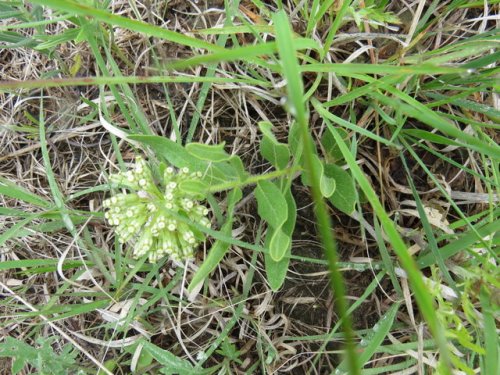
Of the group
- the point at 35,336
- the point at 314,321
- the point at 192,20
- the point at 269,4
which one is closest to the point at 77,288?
the point at 35,336

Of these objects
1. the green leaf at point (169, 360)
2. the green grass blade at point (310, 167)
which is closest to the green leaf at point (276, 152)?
the green grass blade at point (310, 167)

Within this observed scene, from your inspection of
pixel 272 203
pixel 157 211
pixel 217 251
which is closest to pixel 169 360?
pixel 217 251

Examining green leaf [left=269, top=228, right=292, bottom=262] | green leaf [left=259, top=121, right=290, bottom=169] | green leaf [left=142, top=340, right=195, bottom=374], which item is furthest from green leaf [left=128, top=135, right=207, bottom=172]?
green leaf [left=142, top=340, right=195, bottom=374]

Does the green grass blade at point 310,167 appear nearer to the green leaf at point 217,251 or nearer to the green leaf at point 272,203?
the green leaf at point 272,203

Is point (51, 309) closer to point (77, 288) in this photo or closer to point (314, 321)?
point (77, 288)

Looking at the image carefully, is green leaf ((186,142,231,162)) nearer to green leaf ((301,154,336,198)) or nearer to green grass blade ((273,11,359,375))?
green leaf ((301,154,336,198))

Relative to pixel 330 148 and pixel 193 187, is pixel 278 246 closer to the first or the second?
pixel 193 187
